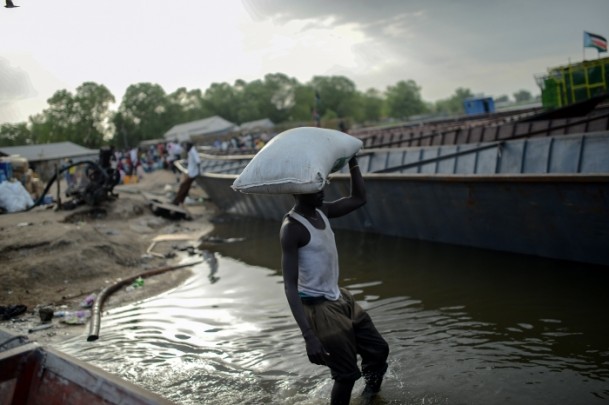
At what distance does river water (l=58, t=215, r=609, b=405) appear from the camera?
3468 mm

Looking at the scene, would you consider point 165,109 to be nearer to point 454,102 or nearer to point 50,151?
point 50,151

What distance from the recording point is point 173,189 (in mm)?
17766

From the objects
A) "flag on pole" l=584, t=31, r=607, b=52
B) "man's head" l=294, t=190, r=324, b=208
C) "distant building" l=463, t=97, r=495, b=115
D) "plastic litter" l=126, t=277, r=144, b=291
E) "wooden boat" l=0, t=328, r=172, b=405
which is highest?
"flag on pole" l=584, t=31, r=607, b=52

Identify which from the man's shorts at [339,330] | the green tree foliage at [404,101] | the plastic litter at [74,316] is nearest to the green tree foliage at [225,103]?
the green tree foliage at [404,101]

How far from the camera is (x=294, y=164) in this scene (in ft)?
8.80

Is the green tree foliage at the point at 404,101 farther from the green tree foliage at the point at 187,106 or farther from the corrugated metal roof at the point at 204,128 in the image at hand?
the corrugated metal roof at the point at 204,128

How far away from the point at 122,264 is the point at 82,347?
10.4 feet

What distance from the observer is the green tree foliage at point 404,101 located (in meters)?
99.0


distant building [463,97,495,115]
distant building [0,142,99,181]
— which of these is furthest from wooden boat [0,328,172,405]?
distant building [0,142,99,181]

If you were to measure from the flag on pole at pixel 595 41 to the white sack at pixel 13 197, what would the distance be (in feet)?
60.1

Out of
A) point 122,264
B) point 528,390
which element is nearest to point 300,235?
point 528,390

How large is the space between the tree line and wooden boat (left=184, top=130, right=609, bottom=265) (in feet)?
135

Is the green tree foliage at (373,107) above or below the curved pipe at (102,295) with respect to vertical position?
above

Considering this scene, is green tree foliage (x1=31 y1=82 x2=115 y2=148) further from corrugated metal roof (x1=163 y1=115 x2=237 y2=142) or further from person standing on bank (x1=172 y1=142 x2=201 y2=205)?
person standing on bank (x1=172 y1=142 x2=201 y2=205)
